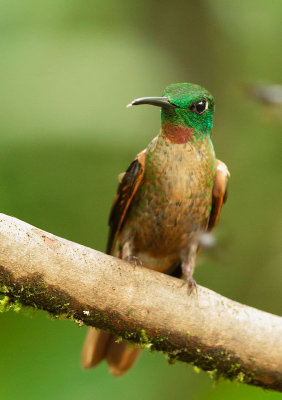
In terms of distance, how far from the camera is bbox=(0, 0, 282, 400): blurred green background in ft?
14.6

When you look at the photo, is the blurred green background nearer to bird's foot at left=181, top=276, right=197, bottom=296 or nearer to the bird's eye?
bird's foot at left=181, top=276, right=197, bottom=296

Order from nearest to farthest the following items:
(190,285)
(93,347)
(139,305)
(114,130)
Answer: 1. (139,305)
2. (190,285)
3. (93,347)
4. (114,130)

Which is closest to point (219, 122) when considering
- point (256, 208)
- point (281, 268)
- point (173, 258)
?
point (256, 208)

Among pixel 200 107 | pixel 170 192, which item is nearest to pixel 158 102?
pixel 200 107

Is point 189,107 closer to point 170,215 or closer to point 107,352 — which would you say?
point 170,215

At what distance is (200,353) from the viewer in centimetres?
292

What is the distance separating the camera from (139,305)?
2.88 m

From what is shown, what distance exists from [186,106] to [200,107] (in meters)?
0.11

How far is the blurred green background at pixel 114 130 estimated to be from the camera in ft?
14.6

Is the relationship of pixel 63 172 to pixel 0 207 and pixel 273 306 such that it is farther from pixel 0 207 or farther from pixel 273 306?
pixel 273 306

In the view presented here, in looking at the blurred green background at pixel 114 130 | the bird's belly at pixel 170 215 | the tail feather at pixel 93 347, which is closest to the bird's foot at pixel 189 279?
the bird's belly at pixel 170 215

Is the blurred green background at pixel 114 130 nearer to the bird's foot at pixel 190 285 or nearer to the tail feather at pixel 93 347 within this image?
the tail feather at pixel 93 347

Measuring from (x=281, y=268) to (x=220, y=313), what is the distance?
205 centimetres

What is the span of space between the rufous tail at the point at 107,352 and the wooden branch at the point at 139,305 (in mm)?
735
